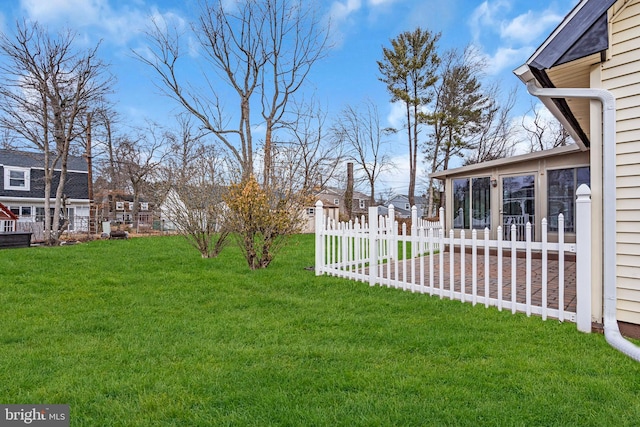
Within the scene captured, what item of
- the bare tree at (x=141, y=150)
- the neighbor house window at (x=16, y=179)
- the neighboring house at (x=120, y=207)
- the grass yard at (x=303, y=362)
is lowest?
the grass yard at (x=303, y=362)

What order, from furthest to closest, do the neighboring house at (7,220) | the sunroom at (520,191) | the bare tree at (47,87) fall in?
1. the neighboring house at (7,220)
2. the bare tree at (47,87)
3. the sunroom at (520,191)

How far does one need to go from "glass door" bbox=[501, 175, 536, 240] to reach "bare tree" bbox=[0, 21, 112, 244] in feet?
47.3

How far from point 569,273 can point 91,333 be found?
6803 millimetres

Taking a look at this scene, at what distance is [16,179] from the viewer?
2009 centimetres

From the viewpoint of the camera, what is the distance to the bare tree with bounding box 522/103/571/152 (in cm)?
2023

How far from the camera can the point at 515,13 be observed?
1056cm

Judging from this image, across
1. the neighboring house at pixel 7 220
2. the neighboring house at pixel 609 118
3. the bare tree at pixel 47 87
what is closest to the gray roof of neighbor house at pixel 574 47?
the neighboring house at pixel 609 118

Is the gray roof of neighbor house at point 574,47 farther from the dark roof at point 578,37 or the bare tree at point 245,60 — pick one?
the bare tree at point 245,60

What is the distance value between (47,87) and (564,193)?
54.7 feet

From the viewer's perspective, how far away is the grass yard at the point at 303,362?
2.03 metres

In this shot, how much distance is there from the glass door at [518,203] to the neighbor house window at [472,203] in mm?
451

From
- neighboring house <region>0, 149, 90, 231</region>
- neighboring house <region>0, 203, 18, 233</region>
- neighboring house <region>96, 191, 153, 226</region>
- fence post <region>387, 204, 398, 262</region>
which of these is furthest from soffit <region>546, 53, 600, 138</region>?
neighboring house <region>96, 191, 153, 226</region>

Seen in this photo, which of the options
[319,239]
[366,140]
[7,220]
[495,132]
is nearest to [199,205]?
[319,239]

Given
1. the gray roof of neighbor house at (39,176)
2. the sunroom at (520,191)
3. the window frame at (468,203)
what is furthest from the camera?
the gray roof of neighbor house at (39,176)
